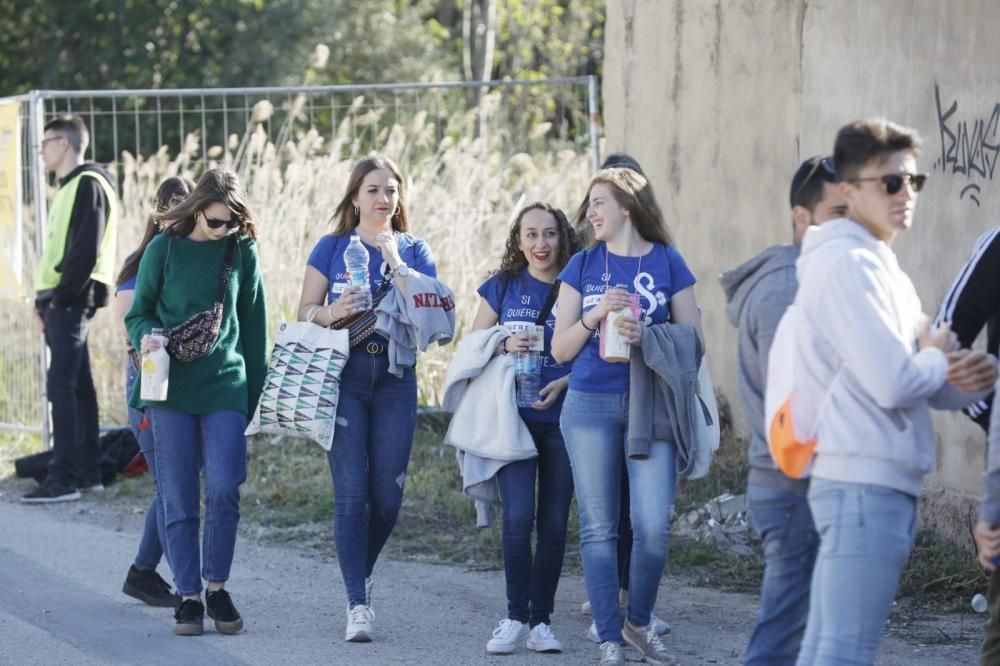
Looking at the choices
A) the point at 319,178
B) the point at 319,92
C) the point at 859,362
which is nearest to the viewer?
the point at 859,362

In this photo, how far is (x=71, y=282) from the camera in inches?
387

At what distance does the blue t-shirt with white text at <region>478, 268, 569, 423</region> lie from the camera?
259 inches

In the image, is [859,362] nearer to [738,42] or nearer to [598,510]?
[598,510]

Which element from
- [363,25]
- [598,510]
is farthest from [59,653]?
[363,25]

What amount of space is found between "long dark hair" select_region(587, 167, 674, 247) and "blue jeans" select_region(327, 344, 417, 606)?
1114 mm

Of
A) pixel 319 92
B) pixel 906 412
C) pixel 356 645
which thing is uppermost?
pixel 319 92

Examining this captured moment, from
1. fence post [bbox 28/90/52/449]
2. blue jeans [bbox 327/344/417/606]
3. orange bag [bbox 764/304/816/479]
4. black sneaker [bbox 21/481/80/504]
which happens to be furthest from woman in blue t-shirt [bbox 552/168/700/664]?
fence post [bbox 28/90/52/449]

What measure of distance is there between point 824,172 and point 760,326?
0.47 m

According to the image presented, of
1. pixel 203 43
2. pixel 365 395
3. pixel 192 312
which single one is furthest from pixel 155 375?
pixel 203 43

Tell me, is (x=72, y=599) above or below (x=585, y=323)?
below

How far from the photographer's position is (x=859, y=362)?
12.9 ft

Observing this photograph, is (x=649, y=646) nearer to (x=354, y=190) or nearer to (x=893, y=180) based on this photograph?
(x=354, y=190)

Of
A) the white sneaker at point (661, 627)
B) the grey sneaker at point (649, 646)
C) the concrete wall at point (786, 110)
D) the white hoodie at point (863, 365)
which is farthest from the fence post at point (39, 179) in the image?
the white hoodie at point (863, 365)

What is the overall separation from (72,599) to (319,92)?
17.2 ft
